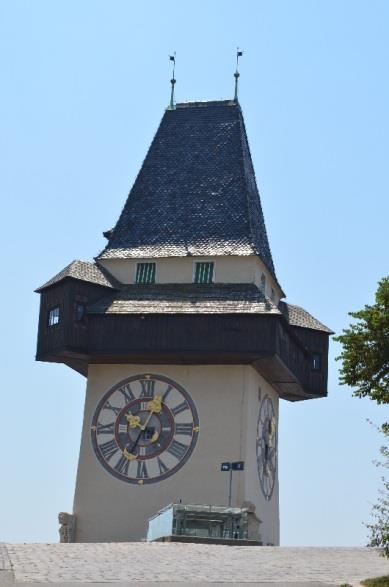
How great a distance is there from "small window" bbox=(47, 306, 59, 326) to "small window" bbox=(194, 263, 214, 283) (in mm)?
4148

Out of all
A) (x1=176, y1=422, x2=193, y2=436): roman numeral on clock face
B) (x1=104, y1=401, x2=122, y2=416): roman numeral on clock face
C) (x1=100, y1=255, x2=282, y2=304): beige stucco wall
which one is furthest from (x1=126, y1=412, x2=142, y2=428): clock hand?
(x1=100, y1=255, x2=282, y2=304): beige stucco wall

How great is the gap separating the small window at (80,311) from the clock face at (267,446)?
19.0 feet

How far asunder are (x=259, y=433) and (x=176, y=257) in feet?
18.7

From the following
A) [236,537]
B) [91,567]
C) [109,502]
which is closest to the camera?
[91,567]

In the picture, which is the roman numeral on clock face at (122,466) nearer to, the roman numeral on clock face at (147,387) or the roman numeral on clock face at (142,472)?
the roman numeral on clock face at (142,472)

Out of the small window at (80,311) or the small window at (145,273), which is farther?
the small window at (145,273)

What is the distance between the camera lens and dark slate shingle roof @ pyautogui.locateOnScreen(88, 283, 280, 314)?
133ft

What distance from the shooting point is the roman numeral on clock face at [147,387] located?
4059 centimetres

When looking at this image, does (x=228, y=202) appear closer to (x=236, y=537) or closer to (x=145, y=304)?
(x=145, y=304)

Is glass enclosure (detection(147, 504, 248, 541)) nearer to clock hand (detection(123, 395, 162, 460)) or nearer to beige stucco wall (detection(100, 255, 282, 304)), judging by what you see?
clock hand (detection(123, 395, 162, 460))

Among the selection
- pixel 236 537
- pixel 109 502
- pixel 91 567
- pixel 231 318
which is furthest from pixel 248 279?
pixel 91 567

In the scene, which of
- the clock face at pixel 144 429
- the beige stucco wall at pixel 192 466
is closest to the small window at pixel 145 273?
the beige stucco wall at pixel 192 466

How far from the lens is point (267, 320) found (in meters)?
40.1

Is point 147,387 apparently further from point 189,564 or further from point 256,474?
point 189,564
